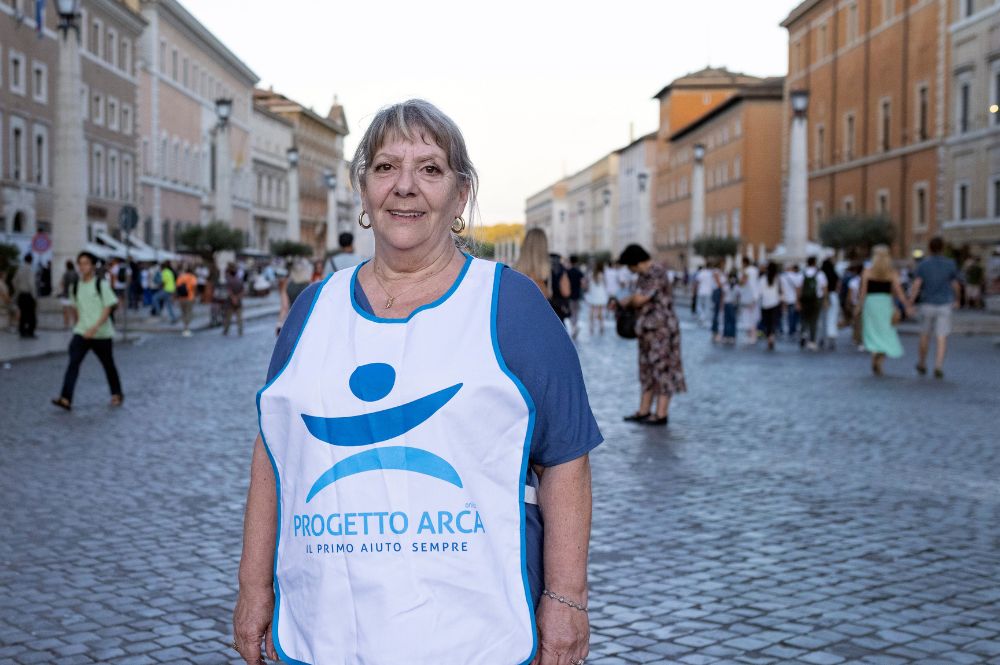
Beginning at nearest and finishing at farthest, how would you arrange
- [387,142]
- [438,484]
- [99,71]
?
[438,484] → [387,142] → [99,71]

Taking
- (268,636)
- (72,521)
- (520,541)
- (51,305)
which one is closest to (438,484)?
(520,541)

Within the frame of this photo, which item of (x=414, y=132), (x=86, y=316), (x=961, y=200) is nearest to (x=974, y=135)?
(x=961, y=200)

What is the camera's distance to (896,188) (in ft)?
179

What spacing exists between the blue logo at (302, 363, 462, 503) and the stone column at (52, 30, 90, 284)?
28.6 metres

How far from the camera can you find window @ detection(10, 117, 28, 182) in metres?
44.2

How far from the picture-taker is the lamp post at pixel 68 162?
95.8ft

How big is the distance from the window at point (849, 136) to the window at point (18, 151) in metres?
35.2

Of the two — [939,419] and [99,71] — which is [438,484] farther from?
[99,71]

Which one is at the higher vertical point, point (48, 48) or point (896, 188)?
point (48, 48)

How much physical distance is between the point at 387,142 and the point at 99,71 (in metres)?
54.1

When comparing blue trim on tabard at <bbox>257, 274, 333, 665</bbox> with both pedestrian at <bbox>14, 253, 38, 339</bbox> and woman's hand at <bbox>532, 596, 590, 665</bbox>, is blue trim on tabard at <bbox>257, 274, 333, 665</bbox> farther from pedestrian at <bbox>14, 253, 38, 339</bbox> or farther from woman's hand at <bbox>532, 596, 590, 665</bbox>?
pedestrian at <bbox>14, 253, 38, 339</bbox>

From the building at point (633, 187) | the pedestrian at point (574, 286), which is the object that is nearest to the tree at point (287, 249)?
the building at point (633, 187)

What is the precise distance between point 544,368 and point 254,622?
2.55 ft

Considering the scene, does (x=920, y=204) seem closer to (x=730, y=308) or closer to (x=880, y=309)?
(x=730, y=308)
